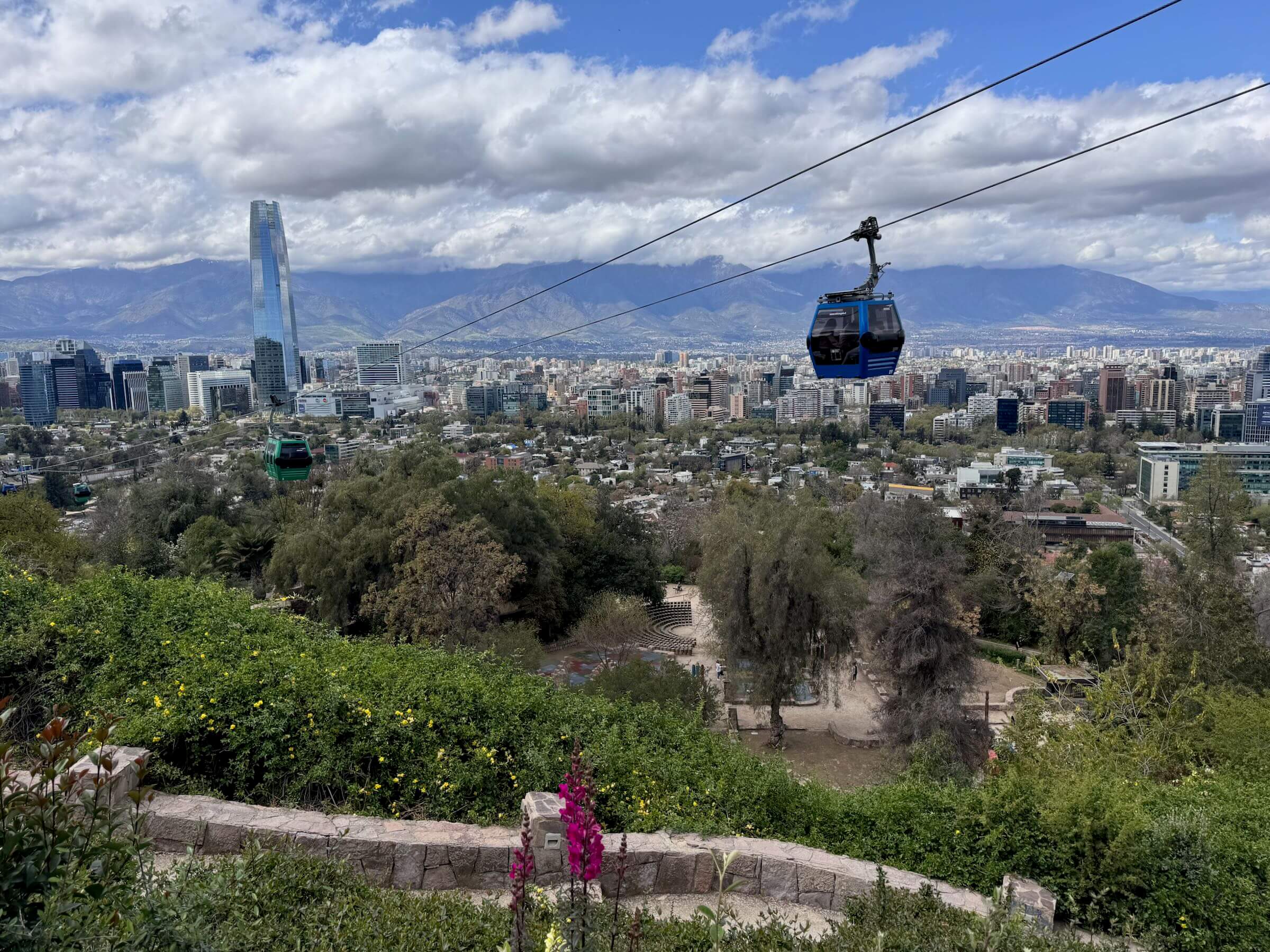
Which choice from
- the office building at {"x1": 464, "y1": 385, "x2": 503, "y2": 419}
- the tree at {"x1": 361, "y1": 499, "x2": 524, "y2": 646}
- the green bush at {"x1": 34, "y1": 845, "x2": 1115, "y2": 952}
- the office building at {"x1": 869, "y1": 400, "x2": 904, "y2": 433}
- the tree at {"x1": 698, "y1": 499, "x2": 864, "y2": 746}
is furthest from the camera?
the office building at {"x1": 464, "y1": 385, "x2": 503, "y2": 419}

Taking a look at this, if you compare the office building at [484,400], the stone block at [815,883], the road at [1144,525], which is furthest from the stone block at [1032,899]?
the office building at [484,400]

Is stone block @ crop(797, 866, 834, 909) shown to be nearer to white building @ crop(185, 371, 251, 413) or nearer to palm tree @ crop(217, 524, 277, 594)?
palm tree @ crop(217, 524, 277, 594)

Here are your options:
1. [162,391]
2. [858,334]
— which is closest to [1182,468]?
[858,334]

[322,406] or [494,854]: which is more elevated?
[322,406]

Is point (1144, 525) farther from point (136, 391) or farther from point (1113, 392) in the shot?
point (136, 391)

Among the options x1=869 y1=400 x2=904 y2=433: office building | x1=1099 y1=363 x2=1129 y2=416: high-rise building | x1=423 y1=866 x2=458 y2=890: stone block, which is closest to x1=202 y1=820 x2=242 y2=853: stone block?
x1=423 y1=866 x2=458 y2=890: stone block

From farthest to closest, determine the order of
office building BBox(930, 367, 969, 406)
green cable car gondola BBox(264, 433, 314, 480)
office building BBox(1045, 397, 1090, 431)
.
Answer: office building BBox(930, 367, 969, 406) < office building BBox(1045, 397, 1090, 431) < green cable car gondola BBox(264, 433, 314, 480)
